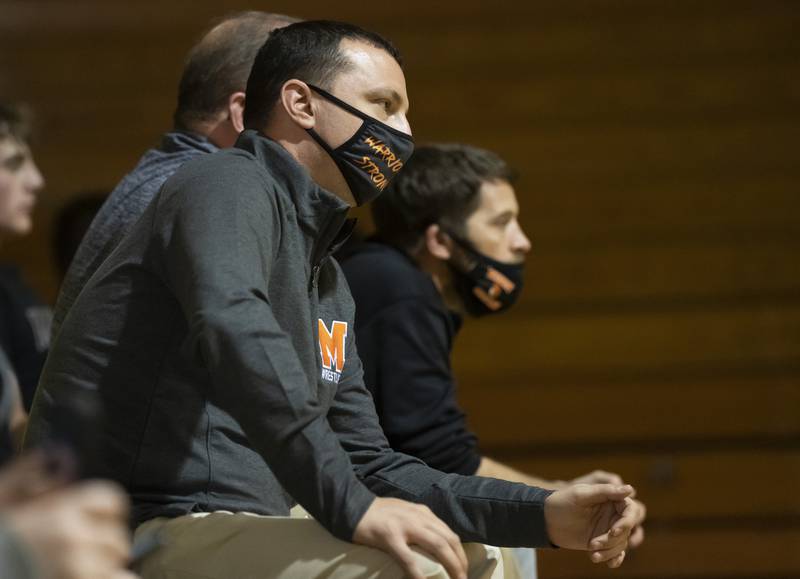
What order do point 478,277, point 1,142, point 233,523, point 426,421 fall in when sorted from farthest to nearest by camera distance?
point 1,142 → point 478,277 → point 426,421 → point 233,523

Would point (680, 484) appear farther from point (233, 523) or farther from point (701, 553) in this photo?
point (233, 523)

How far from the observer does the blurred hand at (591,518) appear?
1.47 m

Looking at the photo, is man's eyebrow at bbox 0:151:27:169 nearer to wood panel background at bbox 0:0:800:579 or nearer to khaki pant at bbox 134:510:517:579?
khaki pant at bbox 134:510:517:579

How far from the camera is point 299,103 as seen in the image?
155cm

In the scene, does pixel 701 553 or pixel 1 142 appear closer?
pixel 1 142

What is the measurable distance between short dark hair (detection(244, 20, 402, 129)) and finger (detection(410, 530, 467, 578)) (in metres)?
0.64

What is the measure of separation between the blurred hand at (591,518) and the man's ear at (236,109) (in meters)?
1.02

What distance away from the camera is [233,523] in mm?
1371

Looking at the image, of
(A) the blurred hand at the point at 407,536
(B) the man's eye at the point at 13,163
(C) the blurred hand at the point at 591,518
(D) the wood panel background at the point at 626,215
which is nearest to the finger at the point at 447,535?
(A) the blurred hand at the point at 407,536

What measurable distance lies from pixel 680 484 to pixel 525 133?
1.44m

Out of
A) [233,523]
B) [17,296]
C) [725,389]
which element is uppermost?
[233,523]

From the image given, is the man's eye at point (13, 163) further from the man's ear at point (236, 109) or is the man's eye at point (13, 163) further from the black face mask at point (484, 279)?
the black face mask at point (484, 279)

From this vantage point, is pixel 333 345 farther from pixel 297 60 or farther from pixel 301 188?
pixel 297 60

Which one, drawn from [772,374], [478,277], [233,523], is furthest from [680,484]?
[233,523]
